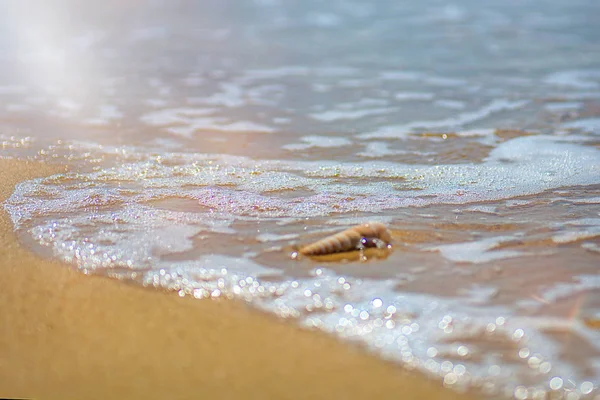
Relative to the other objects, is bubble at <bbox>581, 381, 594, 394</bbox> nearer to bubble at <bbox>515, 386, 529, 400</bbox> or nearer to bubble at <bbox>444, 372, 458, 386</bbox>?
bubble at <bbox>515, 386, 529, 400</bbox>

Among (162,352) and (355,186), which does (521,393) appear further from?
(355,186)

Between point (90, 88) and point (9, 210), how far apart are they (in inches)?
163

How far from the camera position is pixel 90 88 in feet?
24.9

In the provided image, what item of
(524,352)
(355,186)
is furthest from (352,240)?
(355,186)

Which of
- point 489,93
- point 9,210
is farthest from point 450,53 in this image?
point 9,210

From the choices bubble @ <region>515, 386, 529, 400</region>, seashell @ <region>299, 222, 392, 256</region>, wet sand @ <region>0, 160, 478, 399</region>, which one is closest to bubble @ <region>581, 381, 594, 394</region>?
bubble @ <region>515, 386, 529, 400</region>

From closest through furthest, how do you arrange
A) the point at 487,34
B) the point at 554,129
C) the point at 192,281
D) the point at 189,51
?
the point at 192,281 → the point at 554,129 → the point at 189,51 → the point at 487,34

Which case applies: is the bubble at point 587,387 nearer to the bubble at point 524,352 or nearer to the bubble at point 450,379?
the bubble at point 524,352

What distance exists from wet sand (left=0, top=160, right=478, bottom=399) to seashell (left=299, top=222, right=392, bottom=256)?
54 cm

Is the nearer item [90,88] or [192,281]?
[192,281]

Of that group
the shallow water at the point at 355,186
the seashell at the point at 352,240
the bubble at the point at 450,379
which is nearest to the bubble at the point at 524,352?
the shallow water at the point at 355,186

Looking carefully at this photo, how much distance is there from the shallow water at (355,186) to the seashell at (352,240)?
0.09m

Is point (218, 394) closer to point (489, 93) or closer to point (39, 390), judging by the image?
point (39, 390)

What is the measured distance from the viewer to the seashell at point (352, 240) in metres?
3.08
